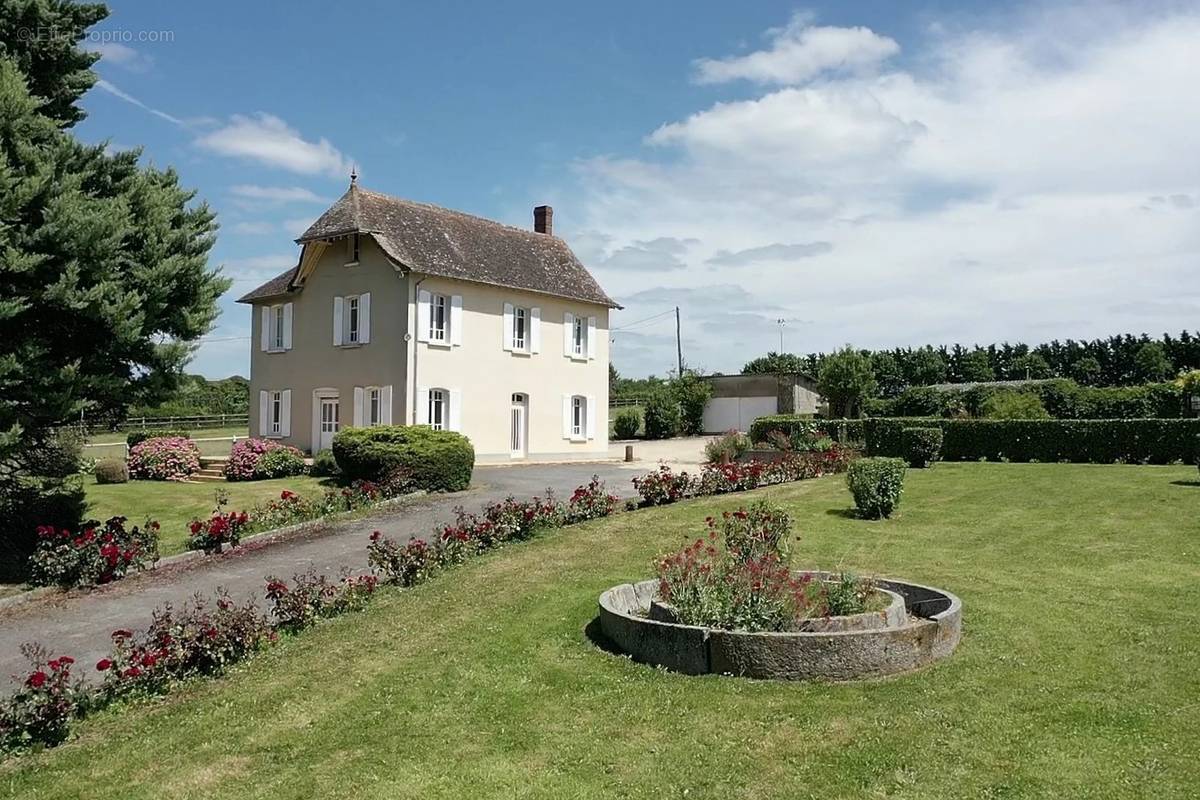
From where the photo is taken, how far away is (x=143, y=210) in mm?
11906

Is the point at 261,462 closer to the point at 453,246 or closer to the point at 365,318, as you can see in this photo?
the point at 365,318

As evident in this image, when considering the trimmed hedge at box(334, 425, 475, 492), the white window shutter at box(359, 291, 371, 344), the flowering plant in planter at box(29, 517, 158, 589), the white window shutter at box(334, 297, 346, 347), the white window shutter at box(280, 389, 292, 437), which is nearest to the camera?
the flowering plant in planter at box(29, 517, 158, 589)

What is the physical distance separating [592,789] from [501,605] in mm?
4266

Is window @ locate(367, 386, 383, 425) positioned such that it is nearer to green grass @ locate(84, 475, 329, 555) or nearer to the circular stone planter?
green grass @ locate(84, 475, 329, 555)

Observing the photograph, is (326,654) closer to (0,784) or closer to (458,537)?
(0,784)

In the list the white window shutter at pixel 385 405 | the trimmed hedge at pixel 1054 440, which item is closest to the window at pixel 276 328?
the white window shutter at pixel 385 405

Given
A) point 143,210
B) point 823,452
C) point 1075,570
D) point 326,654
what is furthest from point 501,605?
point 823,452

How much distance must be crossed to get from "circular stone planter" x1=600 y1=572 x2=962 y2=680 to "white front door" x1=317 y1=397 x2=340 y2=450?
20777 millimetres

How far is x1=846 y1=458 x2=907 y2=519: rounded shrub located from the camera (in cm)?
1409

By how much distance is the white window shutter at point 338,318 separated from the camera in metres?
26.2

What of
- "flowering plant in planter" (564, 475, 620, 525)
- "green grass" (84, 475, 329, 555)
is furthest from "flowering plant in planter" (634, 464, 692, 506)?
"green grass" (84, 475, 329, 555)

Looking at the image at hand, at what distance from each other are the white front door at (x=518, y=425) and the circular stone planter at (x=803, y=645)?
20.4 metres

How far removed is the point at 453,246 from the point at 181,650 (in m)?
21.0

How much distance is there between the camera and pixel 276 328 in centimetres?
2836
